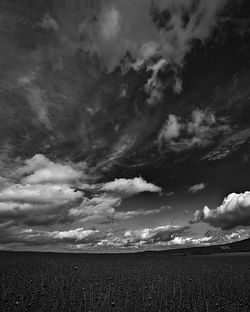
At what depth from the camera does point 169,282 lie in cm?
1750

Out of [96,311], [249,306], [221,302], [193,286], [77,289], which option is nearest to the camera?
[96,311]

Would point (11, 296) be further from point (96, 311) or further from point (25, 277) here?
point (25, 277)

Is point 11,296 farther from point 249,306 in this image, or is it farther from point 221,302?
point 249,306

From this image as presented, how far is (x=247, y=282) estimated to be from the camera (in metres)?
17.3

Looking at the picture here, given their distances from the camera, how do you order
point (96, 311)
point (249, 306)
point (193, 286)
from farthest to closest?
point (193, 286) < point (249, 306) < point (96, 311)

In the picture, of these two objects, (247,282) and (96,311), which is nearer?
(96,311)

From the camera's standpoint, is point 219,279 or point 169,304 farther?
point 219,279

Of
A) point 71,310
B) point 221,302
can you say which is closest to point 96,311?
point 71,310

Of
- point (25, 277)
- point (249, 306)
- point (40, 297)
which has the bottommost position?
point (249, 306)

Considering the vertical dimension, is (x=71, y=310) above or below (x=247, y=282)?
below

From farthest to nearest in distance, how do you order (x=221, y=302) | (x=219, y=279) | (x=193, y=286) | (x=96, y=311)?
(x=219, y=279) < (x=193, y=286) < (x=221, y=302) < (x=96, y=311)

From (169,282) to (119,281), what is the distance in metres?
3.11

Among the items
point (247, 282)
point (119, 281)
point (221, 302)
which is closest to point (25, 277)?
point (119, 281)

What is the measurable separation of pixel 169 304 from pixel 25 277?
9.16 meters
